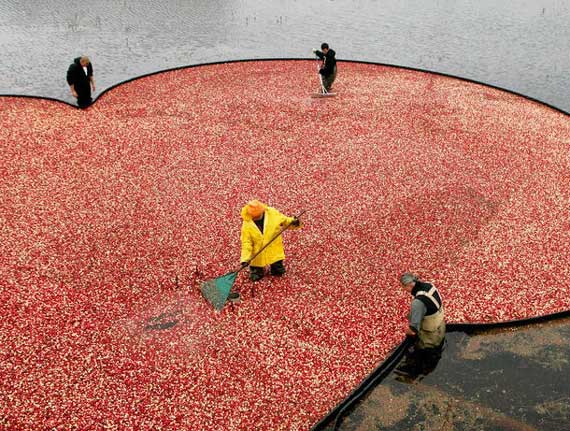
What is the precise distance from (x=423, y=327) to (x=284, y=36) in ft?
80.5

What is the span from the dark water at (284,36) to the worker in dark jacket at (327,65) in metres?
7.75

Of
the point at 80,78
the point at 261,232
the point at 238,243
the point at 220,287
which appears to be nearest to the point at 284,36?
the point at 80,78

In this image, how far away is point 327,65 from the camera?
1705 centimetres

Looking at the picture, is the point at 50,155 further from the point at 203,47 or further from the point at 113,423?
the point at 203,47

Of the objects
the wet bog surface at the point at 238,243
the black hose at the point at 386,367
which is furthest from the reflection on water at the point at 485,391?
the wet bog surface at the point at 238,243

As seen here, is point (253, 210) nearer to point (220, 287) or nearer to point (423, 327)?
point (220, 287)

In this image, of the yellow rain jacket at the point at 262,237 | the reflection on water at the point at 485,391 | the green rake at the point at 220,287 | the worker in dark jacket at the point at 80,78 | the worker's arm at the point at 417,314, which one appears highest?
the worker in dark jacket at the point at 80,78

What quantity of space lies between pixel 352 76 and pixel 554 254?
11888mm

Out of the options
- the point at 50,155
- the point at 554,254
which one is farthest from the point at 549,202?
the point at 50,155

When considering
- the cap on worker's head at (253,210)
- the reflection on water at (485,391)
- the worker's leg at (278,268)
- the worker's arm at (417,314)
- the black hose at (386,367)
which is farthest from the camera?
the worker's leg at (278,268)

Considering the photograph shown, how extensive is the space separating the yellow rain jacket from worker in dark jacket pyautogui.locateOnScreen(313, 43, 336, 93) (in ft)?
32.0

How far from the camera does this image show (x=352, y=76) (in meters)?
19.9

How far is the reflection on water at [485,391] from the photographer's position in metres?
6.98

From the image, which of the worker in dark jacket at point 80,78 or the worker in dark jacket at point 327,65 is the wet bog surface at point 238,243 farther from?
the worker in dark jacket at point 327,65
